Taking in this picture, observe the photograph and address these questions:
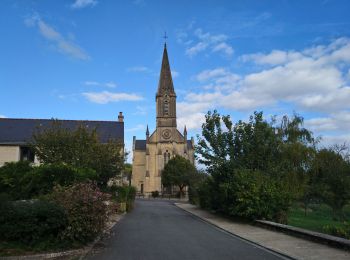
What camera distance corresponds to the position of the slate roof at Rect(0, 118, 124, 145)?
53.7 meters

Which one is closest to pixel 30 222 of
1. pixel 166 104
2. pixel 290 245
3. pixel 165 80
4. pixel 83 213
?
pixel 83 213

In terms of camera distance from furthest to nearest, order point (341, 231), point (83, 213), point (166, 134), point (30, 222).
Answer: point (166, 134) → point (341, 231) → point (83, 213) → point (30, 222)

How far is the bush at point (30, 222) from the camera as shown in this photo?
11.8 m

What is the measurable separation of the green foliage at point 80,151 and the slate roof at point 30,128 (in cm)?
1821

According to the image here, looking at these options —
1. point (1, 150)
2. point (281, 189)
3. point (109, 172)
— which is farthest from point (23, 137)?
point (281, 189)

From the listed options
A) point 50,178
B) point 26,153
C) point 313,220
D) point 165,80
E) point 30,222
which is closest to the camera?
point 30,222

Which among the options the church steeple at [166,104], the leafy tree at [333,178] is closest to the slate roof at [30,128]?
the leafy tree at [333,178]

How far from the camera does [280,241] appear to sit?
15.1 m

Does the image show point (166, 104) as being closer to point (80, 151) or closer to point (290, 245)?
point (80, 151)

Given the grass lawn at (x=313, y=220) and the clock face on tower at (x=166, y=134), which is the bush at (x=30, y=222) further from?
the clock face on tower at (x=166, y=134)

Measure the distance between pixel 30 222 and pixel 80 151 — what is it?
831 inches

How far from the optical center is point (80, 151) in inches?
1288

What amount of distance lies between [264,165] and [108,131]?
35.9 m

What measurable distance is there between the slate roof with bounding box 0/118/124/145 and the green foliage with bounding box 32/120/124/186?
717 inches
